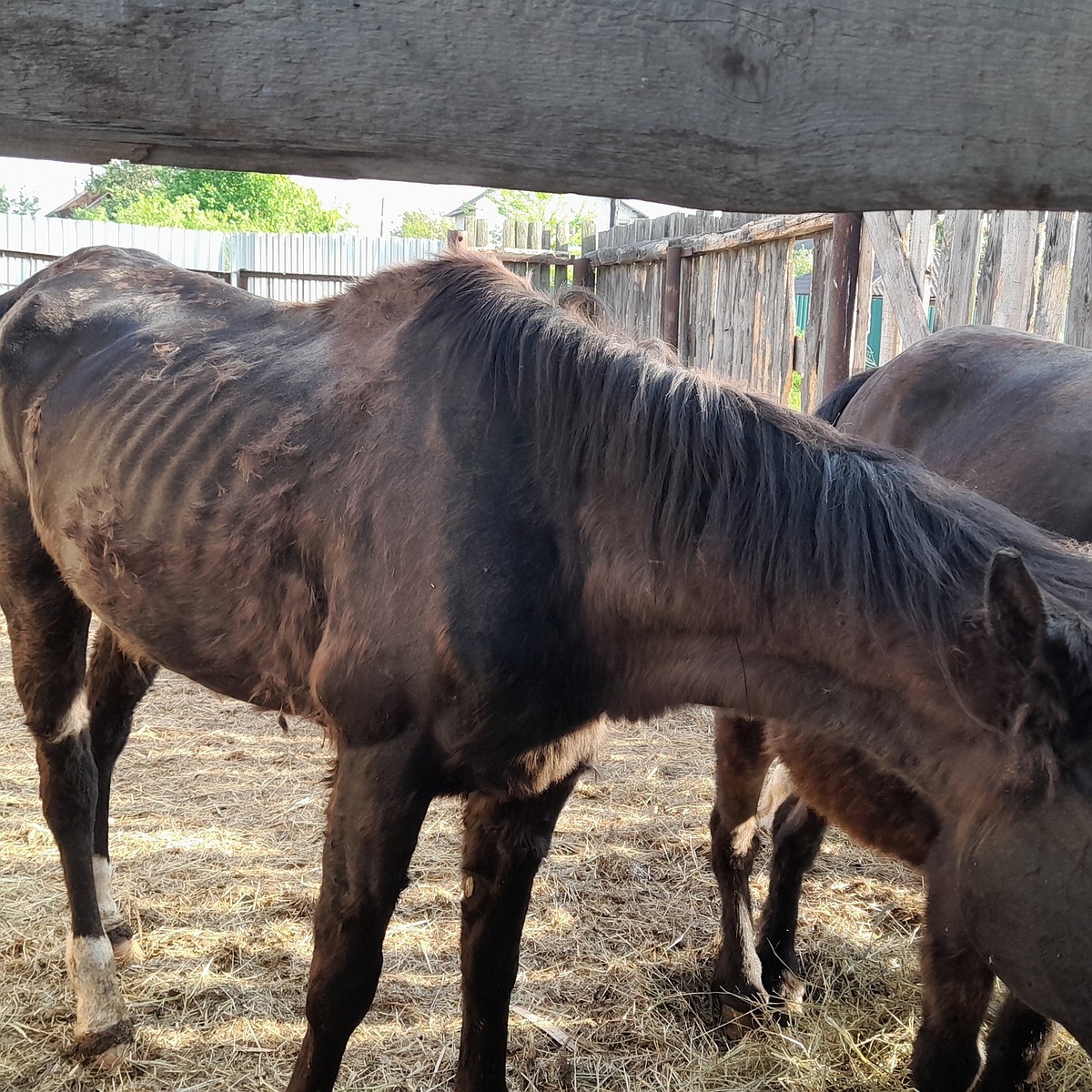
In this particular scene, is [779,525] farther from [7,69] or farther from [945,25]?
[7,69]

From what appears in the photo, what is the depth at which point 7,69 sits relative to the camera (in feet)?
3.56

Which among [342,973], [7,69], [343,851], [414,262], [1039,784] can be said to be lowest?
[342,973]

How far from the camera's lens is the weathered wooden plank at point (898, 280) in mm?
4980

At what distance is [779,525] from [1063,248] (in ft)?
9.41

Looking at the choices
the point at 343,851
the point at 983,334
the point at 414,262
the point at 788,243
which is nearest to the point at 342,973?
the point at 343,851

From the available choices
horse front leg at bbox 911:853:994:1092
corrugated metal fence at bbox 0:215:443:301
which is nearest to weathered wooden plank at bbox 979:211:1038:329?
horse front leg at bbox 911:853:994:1092

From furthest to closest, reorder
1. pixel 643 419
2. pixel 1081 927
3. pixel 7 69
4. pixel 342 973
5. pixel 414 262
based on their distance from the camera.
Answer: pixel 414 262, pixel 342 973, pixel 643 419, pixel 1081 927, pixel 7 69

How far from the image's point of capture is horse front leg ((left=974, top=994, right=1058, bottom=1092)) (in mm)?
2527

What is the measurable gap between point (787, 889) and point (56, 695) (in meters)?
2.46

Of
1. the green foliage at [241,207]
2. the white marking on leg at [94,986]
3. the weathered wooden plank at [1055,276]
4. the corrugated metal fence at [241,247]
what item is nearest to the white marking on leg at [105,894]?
the white marking on leg at [94,986]

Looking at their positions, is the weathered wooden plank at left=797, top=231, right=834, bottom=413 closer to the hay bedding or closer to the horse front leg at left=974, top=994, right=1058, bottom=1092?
the hay bedding

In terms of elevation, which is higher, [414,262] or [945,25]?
[945,25]

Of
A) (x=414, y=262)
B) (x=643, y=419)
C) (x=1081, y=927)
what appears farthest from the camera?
(x=414, y=262)

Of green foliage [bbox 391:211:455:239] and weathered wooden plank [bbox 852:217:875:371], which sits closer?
weathered wooden plank [bbox 852:217:875:371]
